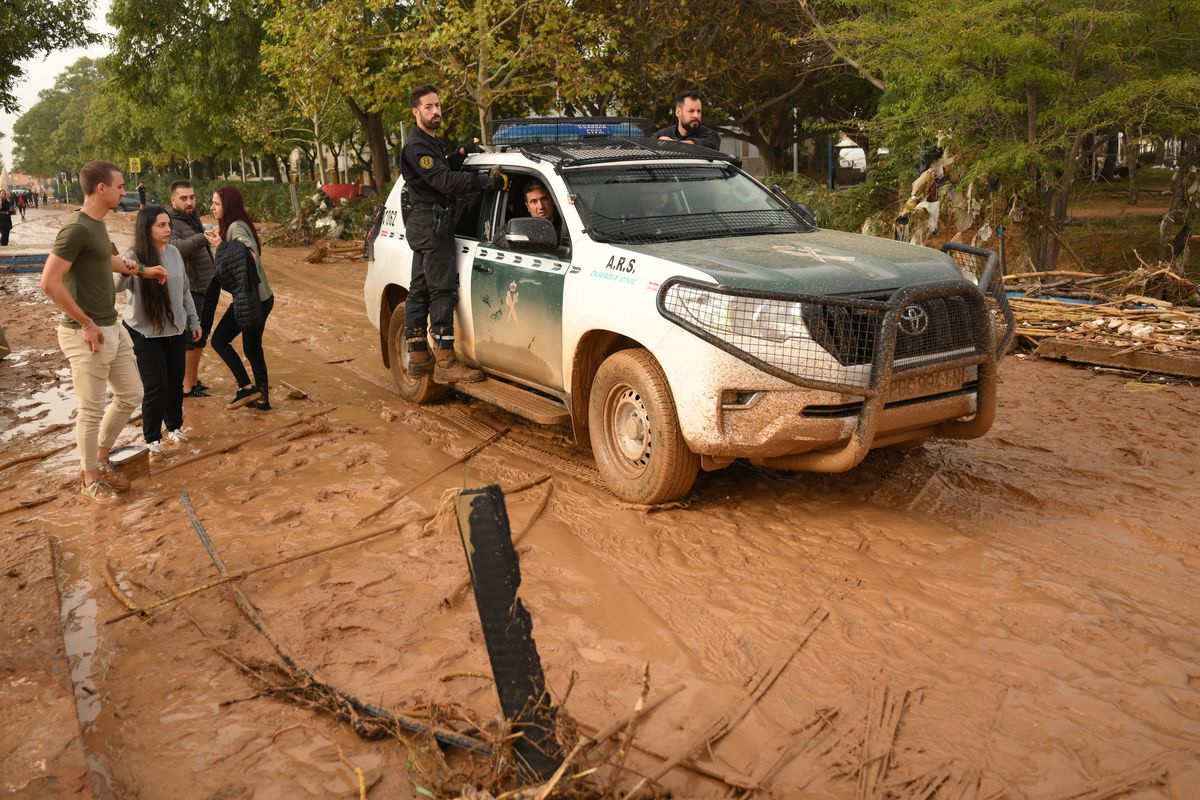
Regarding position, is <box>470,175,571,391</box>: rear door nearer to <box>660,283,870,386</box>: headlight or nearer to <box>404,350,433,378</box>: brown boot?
<box>404,350,433,378</box>: brown boot

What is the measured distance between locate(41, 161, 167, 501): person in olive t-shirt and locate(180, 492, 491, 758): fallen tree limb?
1.36 m

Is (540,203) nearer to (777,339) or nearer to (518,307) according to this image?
(518,307)

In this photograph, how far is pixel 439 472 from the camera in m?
6.64

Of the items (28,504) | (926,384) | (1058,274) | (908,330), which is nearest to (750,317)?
(908,330)

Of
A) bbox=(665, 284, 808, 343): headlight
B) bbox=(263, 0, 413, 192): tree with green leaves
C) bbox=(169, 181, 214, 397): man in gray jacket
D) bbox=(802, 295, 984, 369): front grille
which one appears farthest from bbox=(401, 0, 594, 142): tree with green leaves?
bbox=(802, 295, 984, 369): front grille

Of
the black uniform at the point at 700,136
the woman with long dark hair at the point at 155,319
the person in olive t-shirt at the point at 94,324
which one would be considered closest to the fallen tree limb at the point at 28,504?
the person in olive t-shirt at the point at 94,324

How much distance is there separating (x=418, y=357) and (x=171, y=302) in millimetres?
1780

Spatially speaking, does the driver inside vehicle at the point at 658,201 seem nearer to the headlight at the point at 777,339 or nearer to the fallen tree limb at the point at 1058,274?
the headlight at the point at 777,339

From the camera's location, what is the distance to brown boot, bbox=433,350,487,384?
7305mm

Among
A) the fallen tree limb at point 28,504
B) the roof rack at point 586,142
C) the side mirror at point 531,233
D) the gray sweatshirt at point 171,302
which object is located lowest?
the fallen tree limb at point 28,504

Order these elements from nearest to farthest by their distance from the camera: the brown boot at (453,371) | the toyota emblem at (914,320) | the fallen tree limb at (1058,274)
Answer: the toyota emblem at (914,320) → the brown boot at (453,371) → the fallen tree limb at (1058,274)

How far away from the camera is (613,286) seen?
19.0ft

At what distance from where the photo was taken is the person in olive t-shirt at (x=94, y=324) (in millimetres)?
5906

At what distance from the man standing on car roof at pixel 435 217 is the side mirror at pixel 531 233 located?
0.93m
